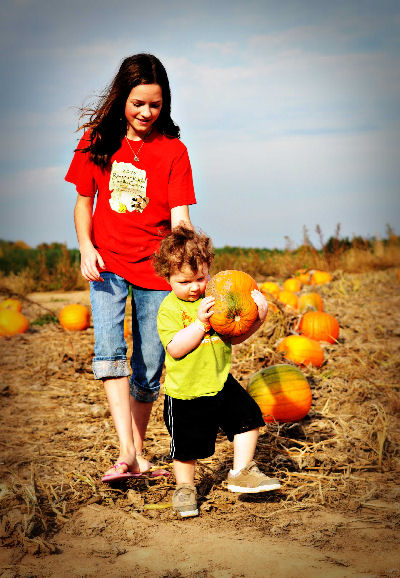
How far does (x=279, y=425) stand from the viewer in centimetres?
449

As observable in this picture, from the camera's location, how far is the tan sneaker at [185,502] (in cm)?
311

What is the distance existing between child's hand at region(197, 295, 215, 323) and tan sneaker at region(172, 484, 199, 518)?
3.10 feet

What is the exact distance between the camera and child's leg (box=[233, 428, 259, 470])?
10.7 feet

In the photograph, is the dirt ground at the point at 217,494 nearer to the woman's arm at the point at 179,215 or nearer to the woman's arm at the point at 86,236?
the woman's arm at the point at 86,236

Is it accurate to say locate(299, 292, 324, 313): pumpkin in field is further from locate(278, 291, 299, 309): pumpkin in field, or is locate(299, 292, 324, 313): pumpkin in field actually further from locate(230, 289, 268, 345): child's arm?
locate(230, 289, 268, 345): child's arm

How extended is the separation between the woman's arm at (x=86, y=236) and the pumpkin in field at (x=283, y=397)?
171 centimetres

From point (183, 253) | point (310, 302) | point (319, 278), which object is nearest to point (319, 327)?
point (310, 302)

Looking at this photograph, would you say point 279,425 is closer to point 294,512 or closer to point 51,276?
point 294,512

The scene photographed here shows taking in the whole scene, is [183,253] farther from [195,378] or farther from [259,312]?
[195,378]

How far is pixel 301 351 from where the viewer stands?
227 inches

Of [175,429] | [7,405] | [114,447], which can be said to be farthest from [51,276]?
[175,429]

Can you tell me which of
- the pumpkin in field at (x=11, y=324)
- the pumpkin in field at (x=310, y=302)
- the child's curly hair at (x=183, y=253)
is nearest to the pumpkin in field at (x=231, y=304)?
the child's curly hair at (x=183, y=253)

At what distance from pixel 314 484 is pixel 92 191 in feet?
7.33

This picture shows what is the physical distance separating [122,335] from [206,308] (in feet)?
2.71
